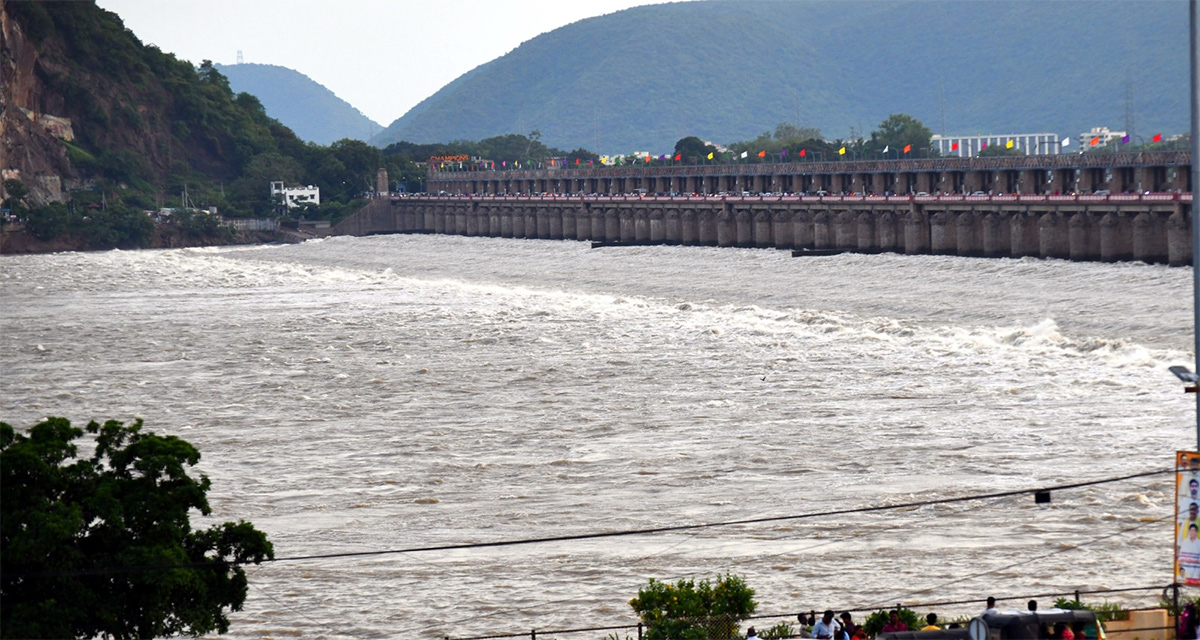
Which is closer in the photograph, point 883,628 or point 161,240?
point 883,628

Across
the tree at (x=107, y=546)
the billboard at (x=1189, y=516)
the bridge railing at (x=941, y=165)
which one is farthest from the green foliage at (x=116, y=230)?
the billboard at (x=1189, y=516)

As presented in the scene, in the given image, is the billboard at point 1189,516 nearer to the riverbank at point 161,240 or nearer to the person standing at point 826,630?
the person standing at point 826,630

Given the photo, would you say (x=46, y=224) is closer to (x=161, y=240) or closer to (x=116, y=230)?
(x=116, y=230)

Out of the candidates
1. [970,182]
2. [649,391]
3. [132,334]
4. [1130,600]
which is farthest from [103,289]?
[1130,600]

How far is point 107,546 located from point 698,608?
7.76 meters

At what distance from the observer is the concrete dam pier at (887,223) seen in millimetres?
77688

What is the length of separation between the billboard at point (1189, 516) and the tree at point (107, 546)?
11388 millimetres

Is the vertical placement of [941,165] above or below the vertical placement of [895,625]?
above

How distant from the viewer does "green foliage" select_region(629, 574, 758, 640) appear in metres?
20.7

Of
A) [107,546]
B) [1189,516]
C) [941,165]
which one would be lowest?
[107,546]

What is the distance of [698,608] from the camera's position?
21.1 metres

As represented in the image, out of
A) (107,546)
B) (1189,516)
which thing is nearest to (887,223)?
(1189,516)

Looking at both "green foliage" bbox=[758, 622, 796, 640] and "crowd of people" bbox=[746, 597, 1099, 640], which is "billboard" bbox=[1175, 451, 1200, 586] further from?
"green foliage" bbox=[758, 622, 796, 640]

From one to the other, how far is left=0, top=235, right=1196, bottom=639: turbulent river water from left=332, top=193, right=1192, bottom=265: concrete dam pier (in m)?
2.93
